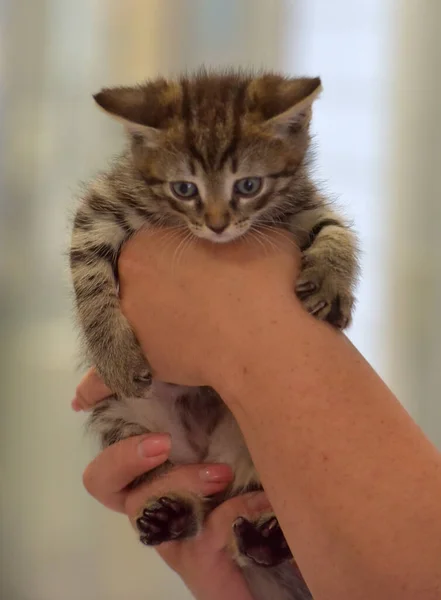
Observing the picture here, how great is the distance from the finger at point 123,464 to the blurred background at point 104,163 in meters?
0.55

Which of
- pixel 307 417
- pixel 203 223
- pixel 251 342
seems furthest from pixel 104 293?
pixel 307 417

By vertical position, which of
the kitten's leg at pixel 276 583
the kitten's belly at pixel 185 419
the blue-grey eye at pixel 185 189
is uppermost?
the blue-grey eye at pixel 185 189

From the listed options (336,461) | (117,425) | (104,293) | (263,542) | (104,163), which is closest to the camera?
(336,461)

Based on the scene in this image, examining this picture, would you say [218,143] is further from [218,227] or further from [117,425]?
[117,425]

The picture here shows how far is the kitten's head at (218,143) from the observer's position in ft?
3.05

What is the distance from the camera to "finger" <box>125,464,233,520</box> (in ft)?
3.31

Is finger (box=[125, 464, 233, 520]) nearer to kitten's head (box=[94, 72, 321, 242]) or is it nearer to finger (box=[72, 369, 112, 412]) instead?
finger (box=[72, 369, 112, 412])

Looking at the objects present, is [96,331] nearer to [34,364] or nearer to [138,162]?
[138,162]

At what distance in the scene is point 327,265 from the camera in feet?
3.04

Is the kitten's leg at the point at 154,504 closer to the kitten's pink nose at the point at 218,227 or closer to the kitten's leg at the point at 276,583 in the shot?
the kitten's leg at the point at 276,583

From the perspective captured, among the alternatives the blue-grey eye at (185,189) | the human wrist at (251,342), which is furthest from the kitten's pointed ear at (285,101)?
the human wrist at (251,342)

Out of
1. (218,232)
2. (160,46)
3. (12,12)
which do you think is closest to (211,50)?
(160,46)

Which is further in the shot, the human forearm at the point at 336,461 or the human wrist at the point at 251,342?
the human wrist at the point at 251,342

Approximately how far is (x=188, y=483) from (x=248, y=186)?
50 cm
